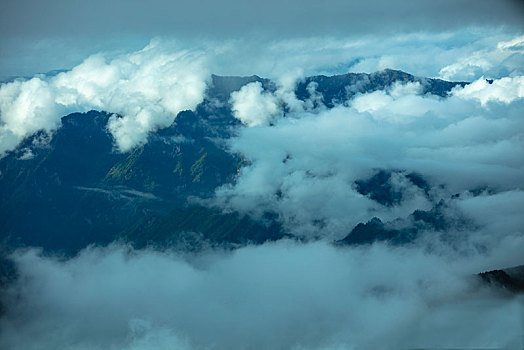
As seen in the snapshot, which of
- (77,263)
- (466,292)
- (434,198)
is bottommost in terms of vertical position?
(77,263)

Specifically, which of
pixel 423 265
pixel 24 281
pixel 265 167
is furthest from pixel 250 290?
pixel 265 167

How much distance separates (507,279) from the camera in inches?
1282

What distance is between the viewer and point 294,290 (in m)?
96.2

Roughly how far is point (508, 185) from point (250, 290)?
74.5m

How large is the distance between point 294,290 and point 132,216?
97.7m

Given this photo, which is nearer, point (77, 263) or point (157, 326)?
point (157, 326)

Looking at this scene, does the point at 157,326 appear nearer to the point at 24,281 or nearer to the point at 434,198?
the point at 24,281

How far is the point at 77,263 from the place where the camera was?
148 m

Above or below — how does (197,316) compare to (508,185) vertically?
below

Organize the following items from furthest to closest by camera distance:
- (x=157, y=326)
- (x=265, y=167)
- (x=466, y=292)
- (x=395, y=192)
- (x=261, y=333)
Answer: (x=265, y=167), (x=395, y=192), (x=157, y=326), (x=261, y=333), (x=466, y=292)

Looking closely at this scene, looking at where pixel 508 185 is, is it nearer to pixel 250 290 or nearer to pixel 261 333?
pixel 250 290

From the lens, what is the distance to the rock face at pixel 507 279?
28.8m

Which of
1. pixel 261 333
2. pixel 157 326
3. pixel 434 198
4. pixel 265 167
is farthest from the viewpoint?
pixel 265 167

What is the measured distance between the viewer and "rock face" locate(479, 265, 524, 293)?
1135 inches
